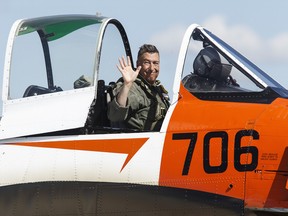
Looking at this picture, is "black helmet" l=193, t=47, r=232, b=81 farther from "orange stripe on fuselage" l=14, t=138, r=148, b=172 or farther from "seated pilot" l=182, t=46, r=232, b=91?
"orange stripe on fuselage" l=14, t=138, r=148, b=172

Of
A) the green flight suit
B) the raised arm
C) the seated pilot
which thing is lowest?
the green flight suit

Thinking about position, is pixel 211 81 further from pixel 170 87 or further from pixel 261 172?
pixel 261 172

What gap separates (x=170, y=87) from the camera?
8477 millimetres

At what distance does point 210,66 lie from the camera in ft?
28.1

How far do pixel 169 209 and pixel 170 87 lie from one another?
1.50m

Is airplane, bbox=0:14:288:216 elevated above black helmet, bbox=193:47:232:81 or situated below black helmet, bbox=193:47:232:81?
below

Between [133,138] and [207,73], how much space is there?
1.21 m


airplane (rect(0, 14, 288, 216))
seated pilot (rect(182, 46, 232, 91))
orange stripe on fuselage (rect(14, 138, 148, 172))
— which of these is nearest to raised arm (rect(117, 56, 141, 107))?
airplane (rect(0, 14, 288, 216))

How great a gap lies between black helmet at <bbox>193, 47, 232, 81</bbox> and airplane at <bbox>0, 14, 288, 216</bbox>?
0.04 ft

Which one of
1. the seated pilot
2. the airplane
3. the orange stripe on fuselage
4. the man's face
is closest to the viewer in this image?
the airplane

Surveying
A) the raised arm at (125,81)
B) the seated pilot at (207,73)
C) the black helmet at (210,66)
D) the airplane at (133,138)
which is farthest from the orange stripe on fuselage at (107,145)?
the black helmet at (210,66)

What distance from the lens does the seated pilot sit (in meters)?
8.38

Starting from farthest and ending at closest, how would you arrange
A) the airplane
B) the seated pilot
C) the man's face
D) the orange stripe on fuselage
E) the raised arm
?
1. the man's face
2. the raised arm
3. the seated pilot
4. the orange stripe on fuselage
5. the airplane

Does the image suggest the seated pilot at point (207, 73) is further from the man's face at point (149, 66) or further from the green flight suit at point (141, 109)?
the man's face at point (149, 66)
